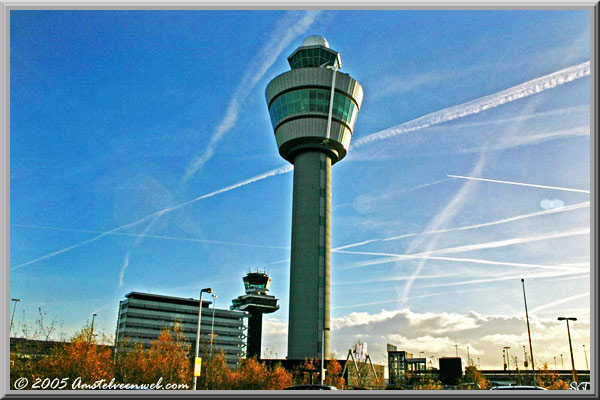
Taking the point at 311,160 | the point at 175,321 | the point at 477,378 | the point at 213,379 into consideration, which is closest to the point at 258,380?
the point at 213,379

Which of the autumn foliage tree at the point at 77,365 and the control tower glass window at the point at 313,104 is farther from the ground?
the control tower glass window at the point at 313,104

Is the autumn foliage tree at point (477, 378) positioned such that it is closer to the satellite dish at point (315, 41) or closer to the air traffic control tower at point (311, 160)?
the air traffic control tower at point (311, 160)

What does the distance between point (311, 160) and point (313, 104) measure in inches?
399

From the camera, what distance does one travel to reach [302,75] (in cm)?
8781

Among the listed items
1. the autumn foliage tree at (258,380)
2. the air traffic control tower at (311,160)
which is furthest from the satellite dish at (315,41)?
the autumn foliage tree at (258,380)

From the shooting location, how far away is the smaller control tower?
583 ft

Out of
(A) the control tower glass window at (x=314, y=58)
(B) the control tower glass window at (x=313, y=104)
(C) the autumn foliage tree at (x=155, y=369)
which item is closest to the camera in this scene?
(C) the autumn foliage tree at (x=155, y=369)

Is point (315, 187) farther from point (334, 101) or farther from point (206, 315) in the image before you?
point (206, 315)

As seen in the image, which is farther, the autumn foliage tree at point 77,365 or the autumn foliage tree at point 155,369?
the autumn foliage tree at point 155,369

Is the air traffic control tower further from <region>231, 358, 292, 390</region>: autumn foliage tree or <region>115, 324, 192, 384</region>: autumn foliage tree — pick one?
<region>115, 324, 192, 384</region>: autumn foliage tree

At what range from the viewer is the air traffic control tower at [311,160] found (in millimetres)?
82000

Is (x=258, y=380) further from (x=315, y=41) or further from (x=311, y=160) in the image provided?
(x=315, y=41)

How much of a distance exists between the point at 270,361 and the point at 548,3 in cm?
7298

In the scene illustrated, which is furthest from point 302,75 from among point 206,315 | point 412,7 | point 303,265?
point 206,315
